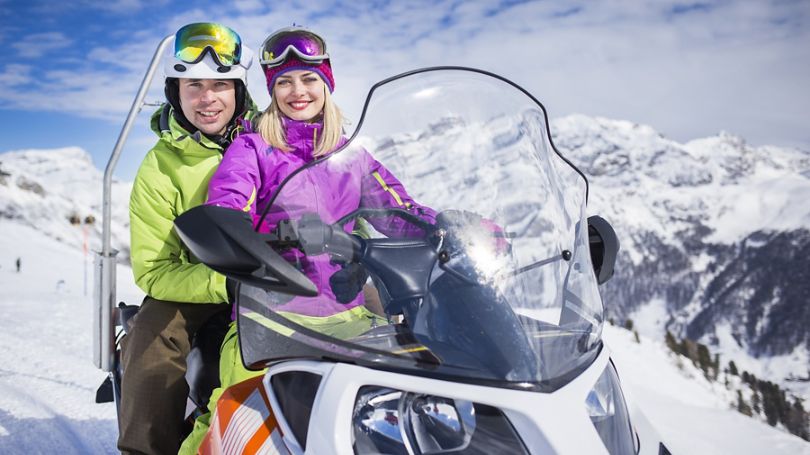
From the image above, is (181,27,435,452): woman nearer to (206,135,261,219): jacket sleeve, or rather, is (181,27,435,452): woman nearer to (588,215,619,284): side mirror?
(206,135,261,219): jacket sleeve

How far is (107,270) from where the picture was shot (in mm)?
3412

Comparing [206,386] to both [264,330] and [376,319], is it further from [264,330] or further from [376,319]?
[376,319]

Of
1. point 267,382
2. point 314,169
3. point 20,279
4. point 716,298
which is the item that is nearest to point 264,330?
point 267,382

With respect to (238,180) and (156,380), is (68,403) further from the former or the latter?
(238,180)

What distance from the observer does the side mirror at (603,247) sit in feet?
6.48

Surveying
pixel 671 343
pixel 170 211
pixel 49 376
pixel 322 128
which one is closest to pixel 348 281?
pixel 322 128

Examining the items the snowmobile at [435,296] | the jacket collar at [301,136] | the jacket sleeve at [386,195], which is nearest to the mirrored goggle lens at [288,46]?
the jacket collar at [301,136]

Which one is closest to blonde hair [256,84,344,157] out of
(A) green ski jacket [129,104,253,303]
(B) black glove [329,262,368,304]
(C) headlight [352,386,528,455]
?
(A) green ski jacket [129,104,253,303]

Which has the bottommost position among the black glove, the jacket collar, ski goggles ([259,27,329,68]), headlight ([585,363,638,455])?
headlight ([585,363,638,455])

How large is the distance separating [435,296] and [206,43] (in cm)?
210

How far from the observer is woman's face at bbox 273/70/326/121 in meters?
2.46

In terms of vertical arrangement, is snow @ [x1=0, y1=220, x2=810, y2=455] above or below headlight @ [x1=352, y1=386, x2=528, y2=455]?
below

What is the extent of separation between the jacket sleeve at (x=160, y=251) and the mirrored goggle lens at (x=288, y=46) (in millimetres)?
774

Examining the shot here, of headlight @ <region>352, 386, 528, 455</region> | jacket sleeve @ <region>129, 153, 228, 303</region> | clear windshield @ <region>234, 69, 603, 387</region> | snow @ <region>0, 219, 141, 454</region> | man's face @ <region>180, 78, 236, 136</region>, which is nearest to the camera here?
headlight @ <region>352, 386, 528, 455</region>
